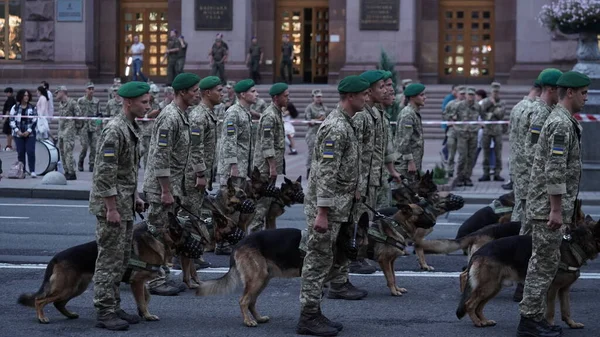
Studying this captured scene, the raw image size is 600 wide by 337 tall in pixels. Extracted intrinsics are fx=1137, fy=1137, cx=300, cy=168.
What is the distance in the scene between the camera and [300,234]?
9.66 meters

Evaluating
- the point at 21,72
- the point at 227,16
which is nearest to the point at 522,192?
the point at 227,16

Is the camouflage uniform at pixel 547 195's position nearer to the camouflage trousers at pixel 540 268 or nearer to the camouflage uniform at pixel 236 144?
the camouflage trousers at pixel 540 268

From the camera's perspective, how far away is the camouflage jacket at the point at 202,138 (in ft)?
40.1

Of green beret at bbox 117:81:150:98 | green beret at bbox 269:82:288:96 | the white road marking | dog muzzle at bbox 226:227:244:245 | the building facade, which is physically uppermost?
the building facade

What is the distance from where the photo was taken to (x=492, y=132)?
2305 centimetres

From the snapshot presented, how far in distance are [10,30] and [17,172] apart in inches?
673

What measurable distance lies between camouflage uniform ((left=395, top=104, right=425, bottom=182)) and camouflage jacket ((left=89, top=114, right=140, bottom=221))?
5.66 m

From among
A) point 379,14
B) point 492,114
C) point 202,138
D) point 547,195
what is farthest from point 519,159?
point 379,14

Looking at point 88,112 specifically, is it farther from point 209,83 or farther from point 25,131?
point 209,83

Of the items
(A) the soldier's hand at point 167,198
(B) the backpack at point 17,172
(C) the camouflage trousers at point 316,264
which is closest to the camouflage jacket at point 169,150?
(A) the soldier's hand at point 167,198

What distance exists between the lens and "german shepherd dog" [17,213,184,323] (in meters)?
9.37

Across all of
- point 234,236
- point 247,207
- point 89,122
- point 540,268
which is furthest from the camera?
point 89,122

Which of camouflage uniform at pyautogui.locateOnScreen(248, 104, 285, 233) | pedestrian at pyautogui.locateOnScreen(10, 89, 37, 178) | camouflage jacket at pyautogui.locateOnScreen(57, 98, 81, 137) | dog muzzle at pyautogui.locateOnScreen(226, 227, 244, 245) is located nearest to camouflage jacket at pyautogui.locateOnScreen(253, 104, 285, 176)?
camouflage uniform at pyautogui.locateOnScreen(248, 104, 285, 233)

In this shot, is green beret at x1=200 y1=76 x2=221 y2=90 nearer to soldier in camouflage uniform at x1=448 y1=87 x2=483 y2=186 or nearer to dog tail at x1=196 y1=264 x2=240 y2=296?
dog tail at x1=196 y1=264 x2=240 y2=296
